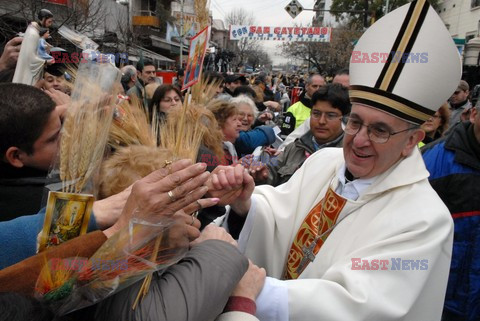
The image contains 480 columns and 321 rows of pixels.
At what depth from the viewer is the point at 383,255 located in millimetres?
1434

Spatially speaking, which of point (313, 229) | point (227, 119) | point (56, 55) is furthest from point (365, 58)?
point (56, 55)

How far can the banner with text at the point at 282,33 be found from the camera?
23109 mm

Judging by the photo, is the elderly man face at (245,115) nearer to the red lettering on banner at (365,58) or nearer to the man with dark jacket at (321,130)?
the man with dark jacket at (321,130)

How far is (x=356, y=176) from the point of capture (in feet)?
5.85

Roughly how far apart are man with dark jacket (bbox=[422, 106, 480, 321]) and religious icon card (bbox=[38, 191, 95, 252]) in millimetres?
2180

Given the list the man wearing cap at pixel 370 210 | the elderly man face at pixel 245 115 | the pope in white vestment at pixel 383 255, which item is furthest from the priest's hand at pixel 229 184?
the elderly man face at pixel 245 115

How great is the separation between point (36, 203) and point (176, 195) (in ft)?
2.53

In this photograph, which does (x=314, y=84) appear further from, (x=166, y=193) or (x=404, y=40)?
(x=166, y=193)

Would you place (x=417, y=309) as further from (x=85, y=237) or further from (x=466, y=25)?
(x=466, y=25)

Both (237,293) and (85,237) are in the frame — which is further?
(237,293)

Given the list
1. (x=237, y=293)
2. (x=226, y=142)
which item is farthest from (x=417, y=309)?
(x=226, y=142)

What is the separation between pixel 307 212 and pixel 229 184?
2.00 feet

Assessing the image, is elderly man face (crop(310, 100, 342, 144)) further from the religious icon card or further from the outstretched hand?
the religious icon card

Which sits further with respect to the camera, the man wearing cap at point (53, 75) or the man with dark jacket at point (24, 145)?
the man wearing cap at point (53, 75)
